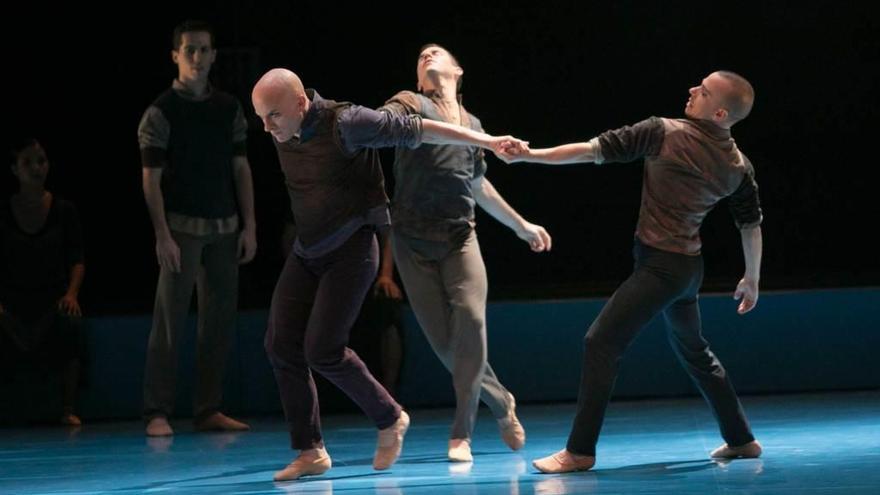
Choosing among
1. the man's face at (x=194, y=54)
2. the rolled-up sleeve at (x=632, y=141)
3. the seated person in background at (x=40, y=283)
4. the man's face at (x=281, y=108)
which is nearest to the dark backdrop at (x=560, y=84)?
the seated person in background at (x=40, y=283)

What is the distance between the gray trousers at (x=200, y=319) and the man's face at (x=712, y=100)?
2.50 meters

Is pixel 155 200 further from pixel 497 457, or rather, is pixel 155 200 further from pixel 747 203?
pixel 747 203

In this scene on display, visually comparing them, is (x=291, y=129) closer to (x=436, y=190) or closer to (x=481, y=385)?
(x=436, y=190)

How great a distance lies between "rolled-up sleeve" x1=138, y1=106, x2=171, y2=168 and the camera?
688cm

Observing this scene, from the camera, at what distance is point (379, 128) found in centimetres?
510

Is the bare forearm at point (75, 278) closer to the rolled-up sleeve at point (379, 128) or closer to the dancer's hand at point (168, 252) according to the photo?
the dancer's hand at point (168, 252)

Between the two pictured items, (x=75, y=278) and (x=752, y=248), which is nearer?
(x=752, y=248)

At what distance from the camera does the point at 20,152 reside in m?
7.48

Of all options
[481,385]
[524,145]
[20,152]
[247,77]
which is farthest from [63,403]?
[524,145]

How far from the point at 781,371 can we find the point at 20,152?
145 inches

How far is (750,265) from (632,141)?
2.09 feet

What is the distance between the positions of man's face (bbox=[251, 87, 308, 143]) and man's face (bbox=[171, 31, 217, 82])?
1.78 m

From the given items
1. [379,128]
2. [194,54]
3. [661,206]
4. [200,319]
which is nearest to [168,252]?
[200,319]

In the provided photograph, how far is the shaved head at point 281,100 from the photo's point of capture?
5141 millimetres
